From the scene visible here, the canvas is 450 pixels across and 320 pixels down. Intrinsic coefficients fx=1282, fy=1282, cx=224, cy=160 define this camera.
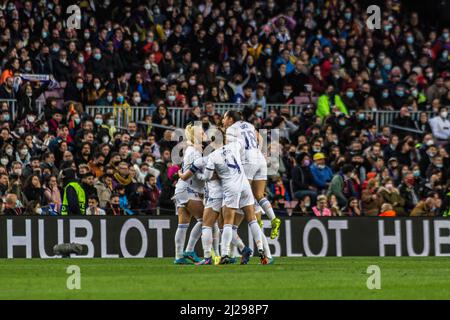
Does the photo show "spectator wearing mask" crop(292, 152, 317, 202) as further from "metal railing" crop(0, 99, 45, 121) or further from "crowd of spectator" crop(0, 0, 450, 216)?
"metal railing" crop(0, 99, 45, 121)

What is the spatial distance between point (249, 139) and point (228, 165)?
99 cm

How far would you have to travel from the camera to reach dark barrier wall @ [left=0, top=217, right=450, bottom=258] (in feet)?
78.1

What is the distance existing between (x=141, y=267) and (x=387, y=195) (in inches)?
351

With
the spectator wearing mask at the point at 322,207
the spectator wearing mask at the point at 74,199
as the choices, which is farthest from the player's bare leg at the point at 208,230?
the spectator wearing mask at the point at 322,207

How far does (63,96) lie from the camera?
95.1 feet

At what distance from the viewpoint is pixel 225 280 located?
1606 cm

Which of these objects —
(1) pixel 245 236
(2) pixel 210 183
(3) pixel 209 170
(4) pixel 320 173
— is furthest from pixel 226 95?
(3) pixel 209 170

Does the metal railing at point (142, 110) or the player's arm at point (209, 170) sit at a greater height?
the metal railing at point (142, 110)

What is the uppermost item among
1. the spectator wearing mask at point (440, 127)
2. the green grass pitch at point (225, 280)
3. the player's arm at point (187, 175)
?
the spectator wearing mask at point (440, 127)

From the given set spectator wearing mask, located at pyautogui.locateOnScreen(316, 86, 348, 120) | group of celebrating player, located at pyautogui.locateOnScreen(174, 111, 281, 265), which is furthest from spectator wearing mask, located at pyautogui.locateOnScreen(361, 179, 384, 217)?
group of celebrating player, located at pyautogui.locateOnScreen(174, 111, 281, 265)

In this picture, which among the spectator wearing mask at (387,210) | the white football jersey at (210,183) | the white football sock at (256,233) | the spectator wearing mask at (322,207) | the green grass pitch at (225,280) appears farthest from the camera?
the spectator wearing mask at (387,210)

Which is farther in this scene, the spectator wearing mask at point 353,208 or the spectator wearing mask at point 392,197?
the spectator wearing mask at point 392,197

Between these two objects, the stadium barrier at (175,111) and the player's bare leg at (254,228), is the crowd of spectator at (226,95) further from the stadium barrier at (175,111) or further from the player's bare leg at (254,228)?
the player's bare leg at (254,228)

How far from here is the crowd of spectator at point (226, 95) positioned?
26016 mm
